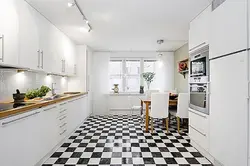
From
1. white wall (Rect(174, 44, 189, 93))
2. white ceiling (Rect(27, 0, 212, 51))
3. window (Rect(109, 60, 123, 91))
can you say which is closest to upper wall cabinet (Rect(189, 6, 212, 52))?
white ceiling (Rect(27, 0, 212, 51))

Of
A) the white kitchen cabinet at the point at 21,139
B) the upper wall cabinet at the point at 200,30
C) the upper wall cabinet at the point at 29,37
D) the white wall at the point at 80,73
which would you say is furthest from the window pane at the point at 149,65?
the white kitchen cabinet at the point at 21,139

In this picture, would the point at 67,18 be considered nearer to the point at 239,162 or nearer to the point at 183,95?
the point at 183,95

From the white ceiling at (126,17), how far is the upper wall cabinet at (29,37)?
0.16m

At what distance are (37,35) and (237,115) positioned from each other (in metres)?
3.22

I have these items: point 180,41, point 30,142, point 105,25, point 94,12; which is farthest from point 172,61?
point 30,142

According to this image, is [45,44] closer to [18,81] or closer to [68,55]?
[18,81]

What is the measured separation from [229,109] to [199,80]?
3.05 feet

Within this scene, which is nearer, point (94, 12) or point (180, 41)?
point (94, 12)

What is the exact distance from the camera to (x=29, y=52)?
2.89 metres

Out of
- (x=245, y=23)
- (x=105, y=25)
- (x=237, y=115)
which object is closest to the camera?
(x=245, y=23)

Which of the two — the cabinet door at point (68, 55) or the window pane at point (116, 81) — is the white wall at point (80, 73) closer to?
the cabinet door at point (68, 55)

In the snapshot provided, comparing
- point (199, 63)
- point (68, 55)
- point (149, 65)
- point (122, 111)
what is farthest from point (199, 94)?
point (149, 65)

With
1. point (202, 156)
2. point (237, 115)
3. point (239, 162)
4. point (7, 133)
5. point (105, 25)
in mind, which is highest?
point (105, 25)

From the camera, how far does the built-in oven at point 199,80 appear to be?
2908mm
